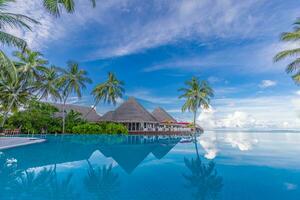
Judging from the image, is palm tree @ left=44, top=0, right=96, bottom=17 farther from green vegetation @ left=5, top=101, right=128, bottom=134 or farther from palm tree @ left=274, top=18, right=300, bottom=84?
green vegetation @ left=5, top=101, right=128, bottom=134

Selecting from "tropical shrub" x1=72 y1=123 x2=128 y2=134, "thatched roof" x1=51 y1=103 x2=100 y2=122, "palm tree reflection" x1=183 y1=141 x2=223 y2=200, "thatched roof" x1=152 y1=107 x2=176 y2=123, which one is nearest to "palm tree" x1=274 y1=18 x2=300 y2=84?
"palm tree reflection" x1=183 y1=141 x2=223 y2=200

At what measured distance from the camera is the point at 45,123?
22.2 metres

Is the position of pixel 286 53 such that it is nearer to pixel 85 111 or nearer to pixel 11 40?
pixel 11 40

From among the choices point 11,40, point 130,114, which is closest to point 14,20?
point 11,40

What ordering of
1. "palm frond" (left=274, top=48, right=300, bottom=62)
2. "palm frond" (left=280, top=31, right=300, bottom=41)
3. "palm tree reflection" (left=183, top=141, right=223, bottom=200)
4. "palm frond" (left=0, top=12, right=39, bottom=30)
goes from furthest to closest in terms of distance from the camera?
1. "palm frond" (left=274, top=48, right=300, bottom=62)
2. "palm frond" (left=280, top=31, right=300, bottom=41)
3. "palm frond" (left=0, top=12, right=39, bottom=30)
4. "palm tree reflection" (left=183, top=141, right=223, bottom=200)

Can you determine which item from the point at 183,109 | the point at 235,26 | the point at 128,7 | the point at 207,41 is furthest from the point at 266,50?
the point at 183,109

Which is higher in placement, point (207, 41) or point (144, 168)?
point (207, 41)

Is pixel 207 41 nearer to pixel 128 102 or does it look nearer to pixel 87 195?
pixel 128 102

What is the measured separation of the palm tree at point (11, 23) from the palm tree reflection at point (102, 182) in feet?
20.0

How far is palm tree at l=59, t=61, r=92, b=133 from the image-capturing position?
24.2 m

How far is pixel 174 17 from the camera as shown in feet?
50.7

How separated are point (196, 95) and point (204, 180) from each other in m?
21.0

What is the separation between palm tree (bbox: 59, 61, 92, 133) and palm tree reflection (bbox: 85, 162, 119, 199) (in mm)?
18545

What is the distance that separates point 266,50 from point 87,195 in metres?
→ 16.5
